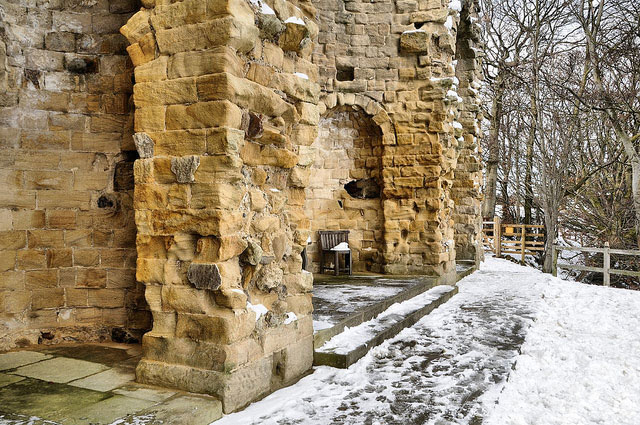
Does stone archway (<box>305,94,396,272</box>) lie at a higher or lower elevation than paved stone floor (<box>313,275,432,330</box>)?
higher

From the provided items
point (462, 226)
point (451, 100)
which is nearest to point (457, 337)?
point (451, 100)

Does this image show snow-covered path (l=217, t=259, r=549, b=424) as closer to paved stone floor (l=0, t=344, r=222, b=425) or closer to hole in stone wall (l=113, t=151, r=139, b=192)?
paved stone floor (l=0, t=344, r=222, b=425)

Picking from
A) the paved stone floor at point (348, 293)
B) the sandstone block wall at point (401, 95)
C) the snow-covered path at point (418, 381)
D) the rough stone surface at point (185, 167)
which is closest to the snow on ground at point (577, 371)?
the snow-covered path at point (418, 381)

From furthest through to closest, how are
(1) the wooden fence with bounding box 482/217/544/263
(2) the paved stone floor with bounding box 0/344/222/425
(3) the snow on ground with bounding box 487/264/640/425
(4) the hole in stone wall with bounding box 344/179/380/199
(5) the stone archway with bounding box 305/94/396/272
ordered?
(1) the wooden fence with bounding box 482/217/544/263, (4) the hole in stone wall with bounding box 344/179/380/199, (5) the stone archway with bounding box 305/94/396/272, (3) the snow on ground with bounding box 487/264/640/425, (2) the paved stone floor with bounding box 0/344/222/425

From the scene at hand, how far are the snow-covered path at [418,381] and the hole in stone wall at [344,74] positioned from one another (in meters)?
4.45

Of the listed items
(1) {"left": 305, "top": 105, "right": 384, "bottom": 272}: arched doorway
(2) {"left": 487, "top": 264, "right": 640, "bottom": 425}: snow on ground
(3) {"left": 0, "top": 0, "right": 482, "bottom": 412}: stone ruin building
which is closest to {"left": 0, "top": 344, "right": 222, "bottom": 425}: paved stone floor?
(3) {"left": 0, "top": 0, "right": 482, "bottom": 412}: stone ruin building

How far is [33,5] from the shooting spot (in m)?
4.42

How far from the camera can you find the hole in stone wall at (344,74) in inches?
360

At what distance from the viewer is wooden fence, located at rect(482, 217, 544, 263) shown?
→ 18.2m

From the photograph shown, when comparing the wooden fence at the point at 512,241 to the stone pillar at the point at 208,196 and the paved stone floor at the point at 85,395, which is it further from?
the paved stone floor at the point at 85,395

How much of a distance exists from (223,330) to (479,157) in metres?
11.2

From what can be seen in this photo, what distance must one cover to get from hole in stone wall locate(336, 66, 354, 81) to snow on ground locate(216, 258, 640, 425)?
4304mm

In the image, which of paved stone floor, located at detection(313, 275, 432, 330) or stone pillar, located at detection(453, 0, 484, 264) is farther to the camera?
stone pillar, located at detection(453, 0, 484, 264)

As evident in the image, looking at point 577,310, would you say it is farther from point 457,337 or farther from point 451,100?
point 451,100
